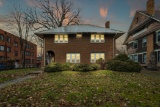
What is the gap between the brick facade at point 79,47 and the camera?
28.9 m

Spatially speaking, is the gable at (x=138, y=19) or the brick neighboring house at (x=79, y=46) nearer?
the brick neighboring house at (x=79, y=46)

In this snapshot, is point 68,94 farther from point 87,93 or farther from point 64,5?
point 64,5

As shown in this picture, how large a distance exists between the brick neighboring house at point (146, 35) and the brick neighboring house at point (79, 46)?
6162 mm

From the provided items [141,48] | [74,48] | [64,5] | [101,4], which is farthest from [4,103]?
[64,5]

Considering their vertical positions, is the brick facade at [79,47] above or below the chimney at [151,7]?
below

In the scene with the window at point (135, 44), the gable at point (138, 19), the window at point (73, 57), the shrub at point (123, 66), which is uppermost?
the gable at point (138, 19)

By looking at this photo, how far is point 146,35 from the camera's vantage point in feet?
106

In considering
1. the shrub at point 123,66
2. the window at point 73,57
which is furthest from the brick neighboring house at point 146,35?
the window at point 73,57

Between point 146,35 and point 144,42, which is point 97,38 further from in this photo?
point 144,42

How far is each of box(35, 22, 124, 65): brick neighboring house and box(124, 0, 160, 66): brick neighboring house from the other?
6162 millimetres

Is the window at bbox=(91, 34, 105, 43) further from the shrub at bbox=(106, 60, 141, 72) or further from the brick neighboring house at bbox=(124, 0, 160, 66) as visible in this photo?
the brick neighboring house at bbox=(124, 0, 160, 66)

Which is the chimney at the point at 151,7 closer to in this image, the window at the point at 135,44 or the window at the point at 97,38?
the window at the point at 135,44

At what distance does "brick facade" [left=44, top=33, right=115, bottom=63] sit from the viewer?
28.9 meters

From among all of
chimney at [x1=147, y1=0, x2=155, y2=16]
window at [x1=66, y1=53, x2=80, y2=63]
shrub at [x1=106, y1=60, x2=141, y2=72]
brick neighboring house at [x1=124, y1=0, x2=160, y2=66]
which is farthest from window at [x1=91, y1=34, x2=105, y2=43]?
chimney at [x1=147, y1=0, x2=155, y2=16]
